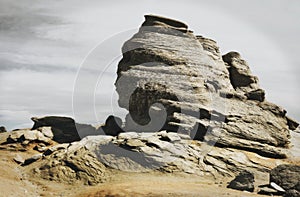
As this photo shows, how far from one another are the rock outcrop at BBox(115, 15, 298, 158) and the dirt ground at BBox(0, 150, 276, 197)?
354 inches

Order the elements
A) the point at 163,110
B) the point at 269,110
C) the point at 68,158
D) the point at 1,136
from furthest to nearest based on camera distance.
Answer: the point at 1,136 → the point at 269,110 → the point at 163,110 → the point at 68,158

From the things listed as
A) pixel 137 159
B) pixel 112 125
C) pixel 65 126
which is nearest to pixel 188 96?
pixel 137 159

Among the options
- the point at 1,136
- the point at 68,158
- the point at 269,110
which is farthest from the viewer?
the point at 1,136

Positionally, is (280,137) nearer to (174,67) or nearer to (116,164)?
(174,67)

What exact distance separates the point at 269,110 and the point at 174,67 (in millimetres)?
15238

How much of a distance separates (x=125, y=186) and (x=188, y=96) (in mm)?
17744

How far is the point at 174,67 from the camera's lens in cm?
4291

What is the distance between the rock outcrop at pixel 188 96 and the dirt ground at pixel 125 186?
8.99 metres

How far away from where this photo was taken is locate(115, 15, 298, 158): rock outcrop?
130ft

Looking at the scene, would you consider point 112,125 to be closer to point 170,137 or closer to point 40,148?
point 40,148

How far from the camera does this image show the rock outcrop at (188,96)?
130 feet

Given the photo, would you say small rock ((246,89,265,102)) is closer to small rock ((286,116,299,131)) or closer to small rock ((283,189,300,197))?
small rock ((286,116,299,131))

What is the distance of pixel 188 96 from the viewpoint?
40875 millimetres

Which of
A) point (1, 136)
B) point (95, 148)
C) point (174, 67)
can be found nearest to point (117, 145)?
point (95, 148)
